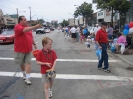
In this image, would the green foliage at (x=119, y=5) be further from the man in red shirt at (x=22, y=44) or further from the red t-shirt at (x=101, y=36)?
the man in red shirt at (x=22, y=44)

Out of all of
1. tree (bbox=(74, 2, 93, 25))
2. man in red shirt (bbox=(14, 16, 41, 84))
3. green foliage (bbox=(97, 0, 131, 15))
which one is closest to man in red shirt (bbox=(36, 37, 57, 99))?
man in red shirt (bbox=(14, 16, 41, 84))

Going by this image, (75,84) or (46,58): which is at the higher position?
(46,58)

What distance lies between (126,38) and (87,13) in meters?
49.1

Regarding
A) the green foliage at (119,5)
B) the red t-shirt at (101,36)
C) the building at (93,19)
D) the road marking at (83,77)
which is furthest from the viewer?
the building at (93,19)

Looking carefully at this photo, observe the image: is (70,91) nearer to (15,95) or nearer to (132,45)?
(15,95)

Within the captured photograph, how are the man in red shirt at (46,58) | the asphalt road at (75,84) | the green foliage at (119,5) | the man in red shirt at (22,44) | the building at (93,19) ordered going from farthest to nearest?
the building at (93,19) < the green foliage at (119,5) < the man in red shirt at (22,44) < the asphalt road at (75,84) < the man in red shirt at (46,58)

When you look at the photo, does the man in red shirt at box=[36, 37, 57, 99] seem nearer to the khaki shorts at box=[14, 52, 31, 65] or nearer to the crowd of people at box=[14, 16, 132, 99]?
the crowd of people at box=[14, 16, 132, 99]

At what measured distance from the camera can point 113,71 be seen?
6992mm

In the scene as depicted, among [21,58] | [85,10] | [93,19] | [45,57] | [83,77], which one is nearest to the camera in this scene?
[45,57]

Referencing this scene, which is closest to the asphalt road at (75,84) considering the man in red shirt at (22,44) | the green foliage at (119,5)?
the man in red shirt at (22,44)

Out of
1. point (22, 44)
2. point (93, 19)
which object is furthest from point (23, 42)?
point (93, 19)

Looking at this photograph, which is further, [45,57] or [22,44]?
[22,44]

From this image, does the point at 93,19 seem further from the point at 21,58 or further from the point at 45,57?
the point at 45,57

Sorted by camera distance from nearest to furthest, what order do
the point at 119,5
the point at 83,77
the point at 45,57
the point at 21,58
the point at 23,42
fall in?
1. the point at 45,57
2. the point at 23,42
3. the point at 21,58
4. the point at 83,77
5. the point at 119,5
